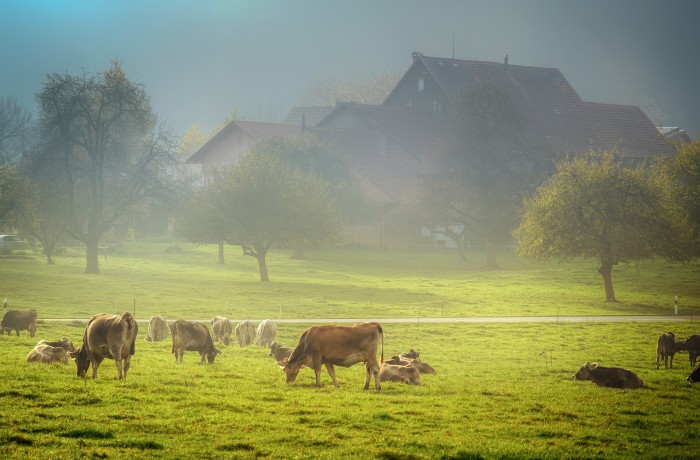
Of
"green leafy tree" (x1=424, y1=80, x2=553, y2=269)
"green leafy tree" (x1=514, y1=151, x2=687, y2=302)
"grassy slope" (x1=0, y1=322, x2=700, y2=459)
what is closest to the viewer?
"grassy slope" (x1=0, y1=322, x2=700, y2=459)

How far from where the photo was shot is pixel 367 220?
9106 cm

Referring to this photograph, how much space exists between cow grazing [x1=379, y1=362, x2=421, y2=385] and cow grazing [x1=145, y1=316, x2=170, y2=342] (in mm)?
12914

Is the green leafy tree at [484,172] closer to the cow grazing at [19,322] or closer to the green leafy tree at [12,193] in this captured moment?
the green leafy tree at [12,193]

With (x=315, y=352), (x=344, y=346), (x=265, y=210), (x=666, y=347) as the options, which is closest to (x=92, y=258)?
(x=265, y=210)

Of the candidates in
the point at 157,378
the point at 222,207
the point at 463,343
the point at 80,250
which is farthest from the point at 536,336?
the point at 80,250

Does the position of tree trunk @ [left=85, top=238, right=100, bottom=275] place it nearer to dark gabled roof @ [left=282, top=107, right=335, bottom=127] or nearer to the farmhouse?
the farmhouse

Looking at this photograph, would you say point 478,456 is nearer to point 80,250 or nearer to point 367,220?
point 367,220

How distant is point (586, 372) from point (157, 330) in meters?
15.8

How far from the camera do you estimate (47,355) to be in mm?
24922

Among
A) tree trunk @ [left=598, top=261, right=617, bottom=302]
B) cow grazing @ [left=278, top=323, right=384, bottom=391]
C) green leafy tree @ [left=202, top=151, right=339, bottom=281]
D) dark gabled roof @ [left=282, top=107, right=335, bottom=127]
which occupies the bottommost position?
cow grazing @ [left=278, top=323, right=384, bottom=391]

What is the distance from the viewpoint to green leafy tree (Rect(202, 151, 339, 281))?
6725 cm

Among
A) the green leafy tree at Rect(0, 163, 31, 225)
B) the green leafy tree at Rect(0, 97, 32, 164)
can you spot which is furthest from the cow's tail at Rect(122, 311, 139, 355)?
the green leafy tree at Rect(0, 97, 32, 164)

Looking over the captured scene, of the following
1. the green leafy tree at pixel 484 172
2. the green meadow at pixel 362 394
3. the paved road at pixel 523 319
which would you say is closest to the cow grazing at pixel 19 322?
the green meadow at pixel 362 394

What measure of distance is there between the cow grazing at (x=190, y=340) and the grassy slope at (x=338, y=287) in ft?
55.1
